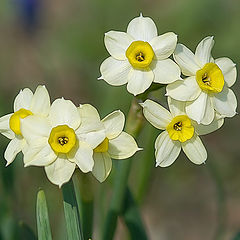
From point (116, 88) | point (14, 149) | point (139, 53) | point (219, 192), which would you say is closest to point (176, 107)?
point (139, 53)

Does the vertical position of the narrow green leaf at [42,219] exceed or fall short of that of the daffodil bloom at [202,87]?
it falls short

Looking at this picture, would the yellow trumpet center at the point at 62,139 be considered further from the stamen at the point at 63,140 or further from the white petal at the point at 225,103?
the white petal at the point at 225,103

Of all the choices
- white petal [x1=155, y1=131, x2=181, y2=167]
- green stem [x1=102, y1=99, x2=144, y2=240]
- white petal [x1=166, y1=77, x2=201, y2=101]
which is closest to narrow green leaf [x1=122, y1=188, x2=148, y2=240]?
green stem [x1=102, y1=99, x2=144, y2=240]

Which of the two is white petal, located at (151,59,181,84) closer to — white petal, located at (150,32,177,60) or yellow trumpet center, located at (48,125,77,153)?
white petal, located at (150,32,177,60)

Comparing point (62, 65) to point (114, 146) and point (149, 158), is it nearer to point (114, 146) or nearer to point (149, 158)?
point (149, 158)

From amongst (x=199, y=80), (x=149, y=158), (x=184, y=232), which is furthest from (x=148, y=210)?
(x=199, y=80)

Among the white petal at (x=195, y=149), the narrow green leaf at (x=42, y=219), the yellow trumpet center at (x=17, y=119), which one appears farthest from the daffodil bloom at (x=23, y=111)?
the white petal at (x=195, y=149)

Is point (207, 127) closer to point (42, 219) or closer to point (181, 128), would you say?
point (181, 128)
